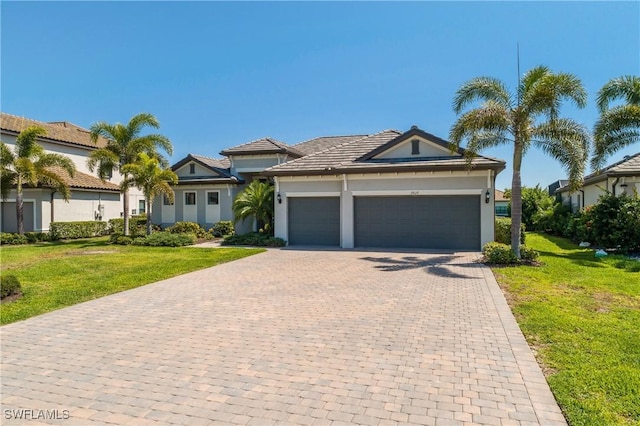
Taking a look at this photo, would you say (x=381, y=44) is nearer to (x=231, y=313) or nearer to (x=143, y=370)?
(x=231, y=313)

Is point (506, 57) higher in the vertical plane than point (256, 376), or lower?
higher

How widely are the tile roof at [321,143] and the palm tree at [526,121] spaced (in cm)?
1327

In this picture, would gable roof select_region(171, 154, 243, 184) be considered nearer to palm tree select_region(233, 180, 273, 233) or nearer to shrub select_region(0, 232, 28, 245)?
palm tree select_region(233, 180, 273, 233)

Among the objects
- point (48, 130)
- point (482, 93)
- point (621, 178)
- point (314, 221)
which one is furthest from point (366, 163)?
point (48, 130)

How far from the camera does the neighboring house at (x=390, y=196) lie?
15.9 meters

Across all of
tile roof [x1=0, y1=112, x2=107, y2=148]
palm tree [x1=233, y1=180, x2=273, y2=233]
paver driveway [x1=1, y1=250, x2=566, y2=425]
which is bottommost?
paver driveway [x1=1, y1=250, x2=566, y2=425]

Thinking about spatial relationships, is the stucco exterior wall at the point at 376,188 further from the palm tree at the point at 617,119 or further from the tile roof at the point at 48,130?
the tile roof at the point at 48,130

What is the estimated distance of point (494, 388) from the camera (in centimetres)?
406

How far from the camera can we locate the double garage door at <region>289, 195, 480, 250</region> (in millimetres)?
16094

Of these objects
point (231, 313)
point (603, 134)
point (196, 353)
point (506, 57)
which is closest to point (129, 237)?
point (231, 313)

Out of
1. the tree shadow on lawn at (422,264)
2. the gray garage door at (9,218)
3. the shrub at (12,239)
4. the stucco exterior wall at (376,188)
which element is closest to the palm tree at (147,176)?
the shrub at (12,239)

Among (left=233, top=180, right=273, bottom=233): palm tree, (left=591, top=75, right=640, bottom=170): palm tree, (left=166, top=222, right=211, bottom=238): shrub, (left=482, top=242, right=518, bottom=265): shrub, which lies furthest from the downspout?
(left=166, top=222, right=211, bottom=238): shrub

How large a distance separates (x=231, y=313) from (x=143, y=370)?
8.24 ft

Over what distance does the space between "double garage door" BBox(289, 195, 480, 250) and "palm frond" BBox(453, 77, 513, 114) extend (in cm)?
434
